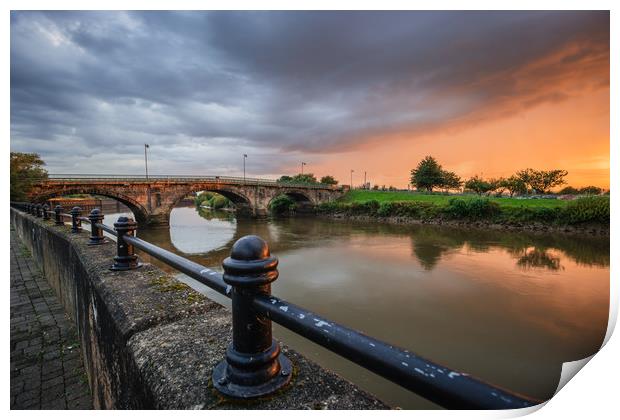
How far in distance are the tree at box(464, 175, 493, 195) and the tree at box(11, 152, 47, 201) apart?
71001 mm

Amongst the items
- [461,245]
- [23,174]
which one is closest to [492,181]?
[461,245]

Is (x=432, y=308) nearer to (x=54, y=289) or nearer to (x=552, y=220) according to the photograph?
(x=54, y=289)

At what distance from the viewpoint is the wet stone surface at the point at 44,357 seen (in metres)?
3.24

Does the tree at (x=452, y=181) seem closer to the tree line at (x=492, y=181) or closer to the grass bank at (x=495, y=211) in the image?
the tree line at (x=492, y=181)

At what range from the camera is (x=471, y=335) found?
7.82 metres

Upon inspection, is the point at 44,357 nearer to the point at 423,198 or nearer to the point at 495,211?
the point at 495,211

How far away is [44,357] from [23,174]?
31.3 m

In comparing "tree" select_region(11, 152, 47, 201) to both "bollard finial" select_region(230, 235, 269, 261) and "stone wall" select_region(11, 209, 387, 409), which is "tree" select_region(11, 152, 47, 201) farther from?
"bollard finial" select_region(230, 235, 269, 261)

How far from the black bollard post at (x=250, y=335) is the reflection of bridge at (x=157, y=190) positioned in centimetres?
3213

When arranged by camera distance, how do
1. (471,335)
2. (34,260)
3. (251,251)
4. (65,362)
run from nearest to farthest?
(251,251), (65,362), (471,335), (34,260)

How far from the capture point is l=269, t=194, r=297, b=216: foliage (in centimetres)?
5144

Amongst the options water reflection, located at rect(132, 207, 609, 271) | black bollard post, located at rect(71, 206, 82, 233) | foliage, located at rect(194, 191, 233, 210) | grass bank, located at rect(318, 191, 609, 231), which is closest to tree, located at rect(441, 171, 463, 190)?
grass bank, located at rect(318, 191, 609, 231)
